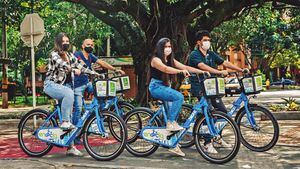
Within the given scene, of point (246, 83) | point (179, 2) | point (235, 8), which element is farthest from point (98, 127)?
point (235, 8)

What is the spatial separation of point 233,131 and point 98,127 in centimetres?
200

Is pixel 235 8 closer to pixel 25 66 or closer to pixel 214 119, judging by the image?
pixel 214 119

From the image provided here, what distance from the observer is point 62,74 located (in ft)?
23.0

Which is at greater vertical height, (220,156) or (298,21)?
(298,21)

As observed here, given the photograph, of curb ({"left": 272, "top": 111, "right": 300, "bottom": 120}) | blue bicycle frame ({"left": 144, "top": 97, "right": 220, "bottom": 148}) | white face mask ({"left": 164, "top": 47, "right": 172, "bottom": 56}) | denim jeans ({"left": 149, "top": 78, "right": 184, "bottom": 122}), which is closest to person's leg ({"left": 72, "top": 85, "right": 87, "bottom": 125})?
blue bicycle frame ({"left": 144, "top": 97, "right": 220, "bottom": 148})

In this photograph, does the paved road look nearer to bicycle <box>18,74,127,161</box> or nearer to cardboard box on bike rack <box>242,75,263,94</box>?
bicycle <box>18,74,127,161</box>

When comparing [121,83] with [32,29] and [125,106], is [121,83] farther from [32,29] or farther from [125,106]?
[32,29]

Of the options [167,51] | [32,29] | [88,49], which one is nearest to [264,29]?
[32,29]

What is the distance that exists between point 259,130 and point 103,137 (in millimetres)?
2445

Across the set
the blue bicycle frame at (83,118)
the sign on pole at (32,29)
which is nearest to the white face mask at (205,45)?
the blue bicycle frame at (83,118)

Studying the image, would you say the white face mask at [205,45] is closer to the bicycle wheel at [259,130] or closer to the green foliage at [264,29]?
the bicycle wheel at [259,130]

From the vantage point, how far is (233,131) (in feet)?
20.6

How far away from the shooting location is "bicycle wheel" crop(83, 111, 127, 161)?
6.60 meters

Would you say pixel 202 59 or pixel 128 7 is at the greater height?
pixel 128 7
